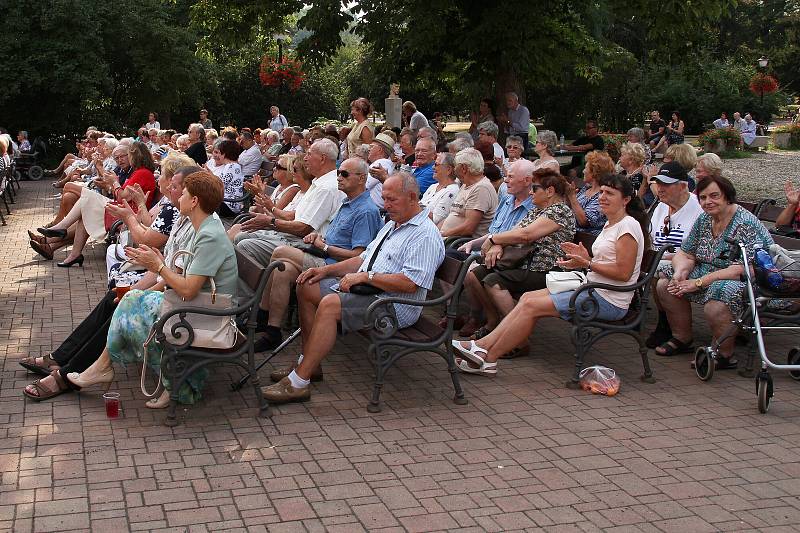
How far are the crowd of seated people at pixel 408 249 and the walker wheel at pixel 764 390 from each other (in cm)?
81

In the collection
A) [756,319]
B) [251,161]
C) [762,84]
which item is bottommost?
[756,319]

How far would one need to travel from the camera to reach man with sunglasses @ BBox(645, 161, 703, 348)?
7.62 meters

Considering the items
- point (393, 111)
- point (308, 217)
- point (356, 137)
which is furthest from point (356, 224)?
point (393, 111)

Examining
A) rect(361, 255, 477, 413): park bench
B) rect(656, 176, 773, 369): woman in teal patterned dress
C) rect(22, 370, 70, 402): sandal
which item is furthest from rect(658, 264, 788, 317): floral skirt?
rect(22, 370, 70, 402): sandal

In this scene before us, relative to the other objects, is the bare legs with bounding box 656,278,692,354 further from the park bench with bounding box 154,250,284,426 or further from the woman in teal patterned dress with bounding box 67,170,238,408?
the woman in teal patterned dress with bounding box 67,170,238,408

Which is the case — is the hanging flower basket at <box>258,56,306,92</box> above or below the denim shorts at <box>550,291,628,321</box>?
above

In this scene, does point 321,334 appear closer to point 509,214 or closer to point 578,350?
point 578,350

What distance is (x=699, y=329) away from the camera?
8164mm

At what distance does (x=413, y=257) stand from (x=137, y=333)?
1809 mm

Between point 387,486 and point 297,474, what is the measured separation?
1.64ft

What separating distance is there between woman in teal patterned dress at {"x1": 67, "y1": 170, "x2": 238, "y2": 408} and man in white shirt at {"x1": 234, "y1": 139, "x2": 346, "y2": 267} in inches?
69.3

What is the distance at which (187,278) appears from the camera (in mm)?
5641

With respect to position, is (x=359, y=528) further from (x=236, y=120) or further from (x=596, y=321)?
(x=236, y=120)

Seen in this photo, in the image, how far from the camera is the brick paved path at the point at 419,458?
4.48m
